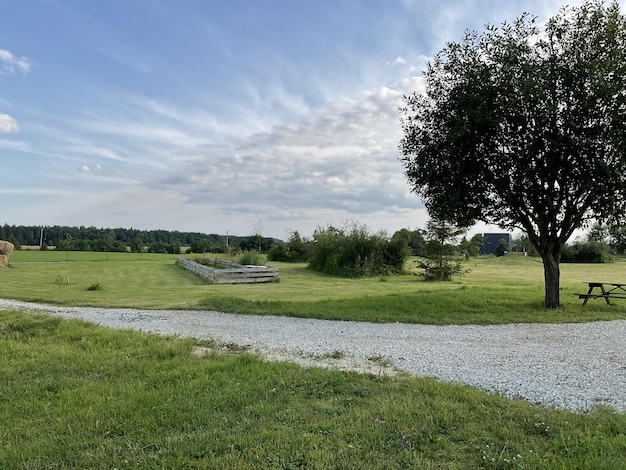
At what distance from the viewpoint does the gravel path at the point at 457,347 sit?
4.93 metres

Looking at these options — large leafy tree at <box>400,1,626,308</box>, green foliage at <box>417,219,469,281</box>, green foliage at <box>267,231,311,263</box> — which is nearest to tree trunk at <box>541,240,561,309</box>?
large leafy tree at <box>400,1,626,308</box>

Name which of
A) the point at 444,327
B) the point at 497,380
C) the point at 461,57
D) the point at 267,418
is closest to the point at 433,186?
the point at 461,57

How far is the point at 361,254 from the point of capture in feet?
86.1

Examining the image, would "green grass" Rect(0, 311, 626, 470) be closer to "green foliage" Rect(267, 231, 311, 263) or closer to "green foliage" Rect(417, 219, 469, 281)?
"green foliage" Rect(417, 219, 469, 281)

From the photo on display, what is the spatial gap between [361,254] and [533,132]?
53.9ft

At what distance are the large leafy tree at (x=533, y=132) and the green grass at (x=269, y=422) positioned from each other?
7465 millimetres

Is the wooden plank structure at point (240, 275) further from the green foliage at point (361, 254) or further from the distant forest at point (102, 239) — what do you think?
the distant forest at point (102, 239)

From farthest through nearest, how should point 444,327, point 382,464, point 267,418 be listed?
point 444,327 → point 267,418 → point 382,464

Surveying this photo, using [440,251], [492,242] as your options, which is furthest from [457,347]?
[492,242]

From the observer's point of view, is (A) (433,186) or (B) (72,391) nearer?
(B) (72,391)

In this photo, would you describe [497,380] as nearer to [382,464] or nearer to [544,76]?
[382,464]

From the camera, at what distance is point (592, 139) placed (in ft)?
32.7

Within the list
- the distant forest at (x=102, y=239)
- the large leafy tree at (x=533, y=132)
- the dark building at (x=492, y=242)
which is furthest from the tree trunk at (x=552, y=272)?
the dark building at (x=492, y=242)

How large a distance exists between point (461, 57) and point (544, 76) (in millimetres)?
2079
